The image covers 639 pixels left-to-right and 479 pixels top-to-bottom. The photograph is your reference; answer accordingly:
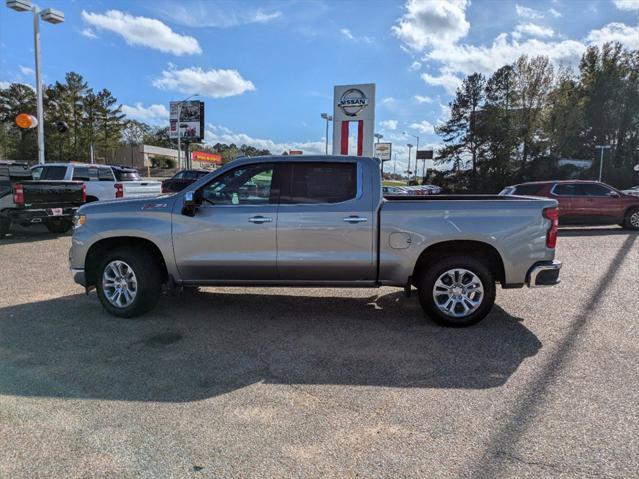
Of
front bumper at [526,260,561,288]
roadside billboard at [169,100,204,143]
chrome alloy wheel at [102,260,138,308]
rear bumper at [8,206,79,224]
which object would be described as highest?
roadside billboard at [169,100,204,143]

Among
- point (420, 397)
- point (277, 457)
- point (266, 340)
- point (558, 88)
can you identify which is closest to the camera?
point (277, 457)

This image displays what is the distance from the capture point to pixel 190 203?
5418 millimetres

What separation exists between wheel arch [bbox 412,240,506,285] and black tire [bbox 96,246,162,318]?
3070 mm

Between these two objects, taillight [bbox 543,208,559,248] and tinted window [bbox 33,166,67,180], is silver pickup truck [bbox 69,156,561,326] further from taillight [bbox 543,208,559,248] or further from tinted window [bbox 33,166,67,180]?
tinted window [bbox 33,166,67,180]

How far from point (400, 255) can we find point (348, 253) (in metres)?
0.58

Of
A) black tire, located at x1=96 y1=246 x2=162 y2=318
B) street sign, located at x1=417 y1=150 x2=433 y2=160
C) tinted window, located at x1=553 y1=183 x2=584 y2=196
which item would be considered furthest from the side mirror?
street sign, located at x1=417 y1=150 x2=433 y2=160

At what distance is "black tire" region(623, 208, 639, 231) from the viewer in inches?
598

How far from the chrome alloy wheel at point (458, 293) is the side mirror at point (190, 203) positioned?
9.45 ft

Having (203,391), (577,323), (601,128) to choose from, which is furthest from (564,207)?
(601,128)

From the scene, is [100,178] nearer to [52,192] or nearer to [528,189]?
[52,192]

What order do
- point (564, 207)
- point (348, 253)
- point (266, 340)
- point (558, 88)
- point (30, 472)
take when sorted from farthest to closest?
point (558, 88) < point (564, 207) < point (348, 253) < point (266, 340) < point (30, 472)

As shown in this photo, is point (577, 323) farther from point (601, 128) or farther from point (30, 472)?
point (601, 128)

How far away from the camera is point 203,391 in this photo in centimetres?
383

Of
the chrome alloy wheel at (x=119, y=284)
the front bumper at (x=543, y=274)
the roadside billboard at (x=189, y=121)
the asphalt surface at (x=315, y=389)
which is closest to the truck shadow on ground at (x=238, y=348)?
the asphalt surface at (x=315, y=389)
